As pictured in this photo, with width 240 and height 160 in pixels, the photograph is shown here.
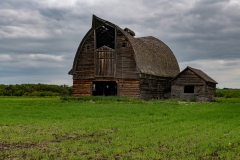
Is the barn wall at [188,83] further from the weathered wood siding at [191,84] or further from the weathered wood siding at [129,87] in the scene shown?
the weathered wood siding at [129,87]

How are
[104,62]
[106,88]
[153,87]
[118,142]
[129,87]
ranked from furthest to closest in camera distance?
[106,88] < [153,87] < [104,62] < [129,87] < [118,142]

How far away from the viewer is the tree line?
68.5 m

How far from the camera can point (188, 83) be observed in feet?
151

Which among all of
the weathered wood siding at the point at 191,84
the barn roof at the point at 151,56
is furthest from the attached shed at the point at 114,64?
the weathered wood siding at the point at 191,84

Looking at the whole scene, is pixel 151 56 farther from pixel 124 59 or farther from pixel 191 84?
pixel 191 84

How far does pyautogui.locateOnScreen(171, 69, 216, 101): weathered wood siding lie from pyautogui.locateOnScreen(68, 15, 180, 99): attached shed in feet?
9.05

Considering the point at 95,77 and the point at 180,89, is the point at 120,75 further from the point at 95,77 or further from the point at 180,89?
the point at 180,89

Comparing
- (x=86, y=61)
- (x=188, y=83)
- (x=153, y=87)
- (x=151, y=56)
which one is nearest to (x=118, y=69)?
(x=86, y=61)

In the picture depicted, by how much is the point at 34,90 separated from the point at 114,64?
34.4 metres

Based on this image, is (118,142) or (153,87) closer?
(118,142)

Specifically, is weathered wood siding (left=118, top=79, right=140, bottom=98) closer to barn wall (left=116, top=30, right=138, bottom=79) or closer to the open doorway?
barn wall (left=116, top=30, right=138, bottom=79)

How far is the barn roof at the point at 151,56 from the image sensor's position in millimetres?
42875

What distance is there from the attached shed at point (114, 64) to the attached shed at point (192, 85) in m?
2.87

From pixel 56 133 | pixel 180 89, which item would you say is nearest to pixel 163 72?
pixel 180 89
